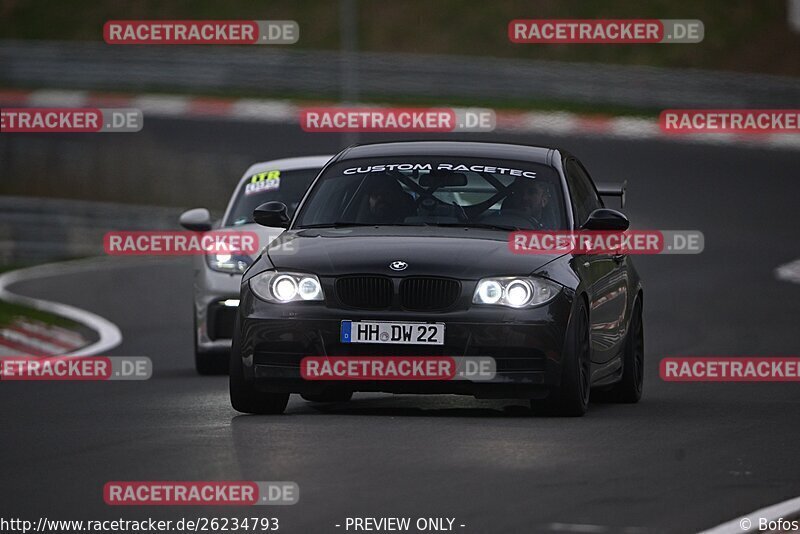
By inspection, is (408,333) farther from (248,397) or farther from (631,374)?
(631,374)

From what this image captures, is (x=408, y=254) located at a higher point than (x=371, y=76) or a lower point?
lower

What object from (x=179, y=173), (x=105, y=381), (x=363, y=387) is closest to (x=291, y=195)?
(x=105, y=381)

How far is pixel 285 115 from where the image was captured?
141 ft

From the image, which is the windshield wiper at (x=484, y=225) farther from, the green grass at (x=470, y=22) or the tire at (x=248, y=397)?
the green grass at (x=470, y=22)

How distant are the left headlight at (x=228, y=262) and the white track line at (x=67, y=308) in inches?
80.8

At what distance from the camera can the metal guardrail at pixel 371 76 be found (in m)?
42.3

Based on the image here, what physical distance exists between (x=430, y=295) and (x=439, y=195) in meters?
1.32

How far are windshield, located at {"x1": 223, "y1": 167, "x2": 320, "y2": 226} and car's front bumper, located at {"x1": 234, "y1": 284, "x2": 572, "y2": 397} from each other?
491 centimetres

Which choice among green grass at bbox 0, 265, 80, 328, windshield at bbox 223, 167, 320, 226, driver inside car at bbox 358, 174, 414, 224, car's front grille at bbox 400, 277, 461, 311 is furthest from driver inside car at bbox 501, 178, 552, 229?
green grass at bbox 0, 265, 80, 328

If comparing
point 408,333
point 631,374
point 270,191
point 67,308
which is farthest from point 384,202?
point 67,308

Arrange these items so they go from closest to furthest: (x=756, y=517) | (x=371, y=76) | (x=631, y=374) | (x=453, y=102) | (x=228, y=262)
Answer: (x=756, y=517) < (x=631, y=374) < (x=228, y=262) < (x=453, y=102) < (x=371, y=76)

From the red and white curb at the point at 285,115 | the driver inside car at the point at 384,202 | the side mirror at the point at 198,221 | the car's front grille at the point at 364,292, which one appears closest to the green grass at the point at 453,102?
the red and white curb at the point at 285,115

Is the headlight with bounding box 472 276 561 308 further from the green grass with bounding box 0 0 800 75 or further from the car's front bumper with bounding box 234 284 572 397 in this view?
the green grass with bounding box 0 0 800 75

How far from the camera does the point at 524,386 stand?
32.0ft
